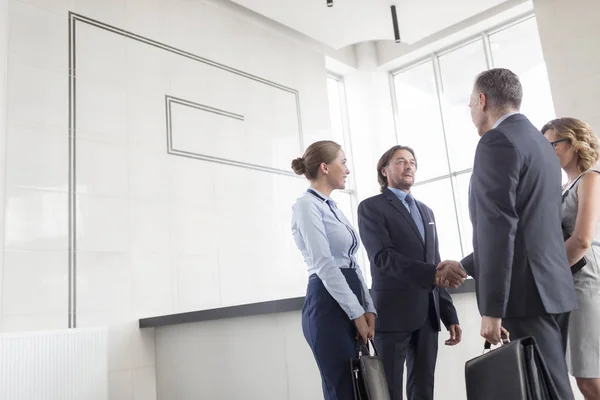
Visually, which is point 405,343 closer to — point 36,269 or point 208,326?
point 208,326

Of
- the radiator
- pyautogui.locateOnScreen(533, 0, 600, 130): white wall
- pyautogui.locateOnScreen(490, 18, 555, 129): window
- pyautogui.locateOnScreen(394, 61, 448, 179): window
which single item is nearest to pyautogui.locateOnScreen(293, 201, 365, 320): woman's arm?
the radiator

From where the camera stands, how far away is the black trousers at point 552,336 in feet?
5.48

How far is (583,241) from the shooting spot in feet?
6.24

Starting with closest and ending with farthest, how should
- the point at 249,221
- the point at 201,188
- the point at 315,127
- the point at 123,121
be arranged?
the point at 123,121, the point at 201,188, the point at 249,221, the point at 315,127

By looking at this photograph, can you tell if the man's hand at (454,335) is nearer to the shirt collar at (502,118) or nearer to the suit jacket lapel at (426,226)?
the suit jacket lapel at (426,226)

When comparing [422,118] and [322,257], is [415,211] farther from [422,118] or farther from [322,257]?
[422,118]

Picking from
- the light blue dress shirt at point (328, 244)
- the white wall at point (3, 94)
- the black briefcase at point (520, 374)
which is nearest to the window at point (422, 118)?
the white wall at point (3, 94)

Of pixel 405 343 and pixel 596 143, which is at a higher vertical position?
pixel 596 143

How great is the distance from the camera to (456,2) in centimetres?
543

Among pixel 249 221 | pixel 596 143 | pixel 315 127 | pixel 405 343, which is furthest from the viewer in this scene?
pixel 315 127

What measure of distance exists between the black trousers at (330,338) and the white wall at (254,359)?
75cm

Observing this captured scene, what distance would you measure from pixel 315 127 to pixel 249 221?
1.63 m

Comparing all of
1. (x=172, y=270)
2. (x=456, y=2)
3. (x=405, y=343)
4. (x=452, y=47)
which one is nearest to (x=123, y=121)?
(x=172, y=270)

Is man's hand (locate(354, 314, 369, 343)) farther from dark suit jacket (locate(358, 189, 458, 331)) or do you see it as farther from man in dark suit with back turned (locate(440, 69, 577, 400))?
man in dark suit with back turned (locate(440, 69, 577, 400))
